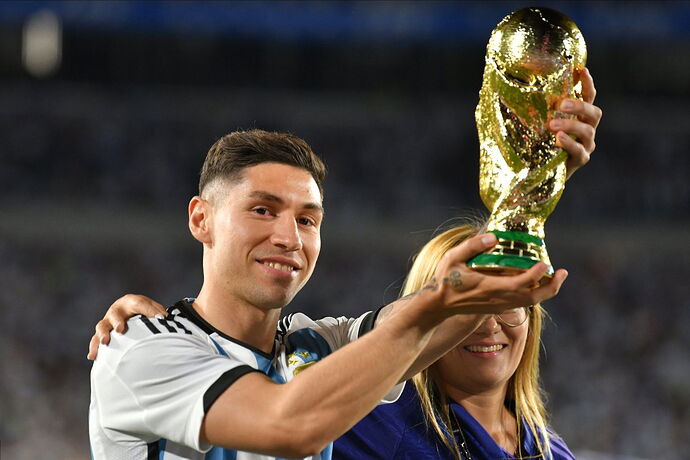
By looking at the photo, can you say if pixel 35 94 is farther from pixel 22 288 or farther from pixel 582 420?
pixel 582 420

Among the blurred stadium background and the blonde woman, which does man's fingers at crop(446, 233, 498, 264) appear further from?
the blurred stadium background

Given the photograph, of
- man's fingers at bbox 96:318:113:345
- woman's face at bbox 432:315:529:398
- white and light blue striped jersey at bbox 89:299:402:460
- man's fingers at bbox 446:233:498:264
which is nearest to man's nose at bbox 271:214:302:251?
white and light blue striped jersey at bbox 89:299:402:460

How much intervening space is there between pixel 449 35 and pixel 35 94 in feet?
20.6

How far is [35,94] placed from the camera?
46.4ft

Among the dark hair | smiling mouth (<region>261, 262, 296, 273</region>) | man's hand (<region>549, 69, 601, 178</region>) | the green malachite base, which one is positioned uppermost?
the dark hair

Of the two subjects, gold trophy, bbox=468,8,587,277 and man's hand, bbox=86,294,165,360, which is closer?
gold trophy, bbox=468,8,587,277

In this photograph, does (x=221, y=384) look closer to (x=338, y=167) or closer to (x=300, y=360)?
(x=300, y=360)

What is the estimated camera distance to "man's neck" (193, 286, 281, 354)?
2.17 m

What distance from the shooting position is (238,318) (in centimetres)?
218

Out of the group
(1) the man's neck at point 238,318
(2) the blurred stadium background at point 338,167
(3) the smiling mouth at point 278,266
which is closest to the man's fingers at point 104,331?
(1) the man's neck at point 238,318

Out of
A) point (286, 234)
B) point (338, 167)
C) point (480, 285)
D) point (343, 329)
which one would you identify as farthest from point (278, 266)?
point (338, 167)

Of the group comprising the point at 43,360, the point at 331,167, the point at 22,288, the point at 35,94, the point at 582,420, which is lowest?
the point at 582,420

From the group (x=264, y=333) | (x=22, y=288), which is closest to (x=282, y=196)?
(x=264, y=333)

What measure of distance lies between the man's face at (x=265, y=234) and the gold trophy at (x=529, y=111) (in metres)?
0.48
